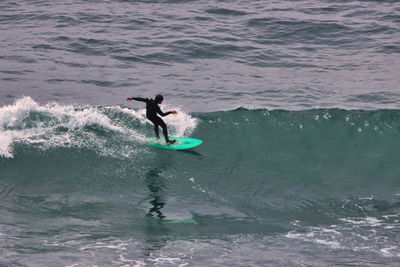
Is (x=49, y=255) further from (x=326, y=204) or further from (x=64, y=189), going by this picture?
(x=326, y=204)

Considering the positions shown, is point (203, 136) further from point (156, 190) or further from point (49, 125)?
point (49, 125)

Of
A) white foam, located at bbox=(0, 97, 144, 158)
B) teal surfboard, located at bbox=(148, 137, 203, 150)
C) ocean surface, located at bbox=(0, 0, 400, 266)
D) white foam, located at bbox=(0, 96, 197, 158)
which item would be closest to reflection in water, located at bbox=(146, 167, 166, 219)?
ocean surface, located at bbox=(0, 0, 400, 266)

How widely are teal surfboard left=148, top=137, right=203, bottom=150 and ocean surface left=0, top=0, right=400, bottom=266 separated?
20 centimetres

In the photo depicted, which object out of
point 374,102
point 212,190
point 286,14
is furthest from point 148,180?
point 286,14

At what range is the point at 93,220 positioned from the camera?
11906 mm

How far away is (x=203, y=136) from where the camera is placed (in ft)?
52.9

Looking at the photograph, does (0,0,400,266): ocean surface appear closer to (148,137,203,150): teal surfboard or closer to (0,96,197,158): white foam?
(0,96,197,158): white foam

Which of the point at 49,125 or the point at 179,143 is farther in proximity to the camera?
the point at 49,125

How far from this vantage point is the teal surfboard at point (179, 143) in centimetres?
1489

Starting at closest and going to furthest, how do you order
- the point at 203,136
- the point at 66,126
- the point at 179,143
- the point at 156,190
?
the point at 156,190 → the point at 179,143 → the point at 66,126 → the point at 203,136

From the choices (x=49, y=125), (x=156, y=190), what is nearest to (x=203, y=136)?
(x=156, y=190)

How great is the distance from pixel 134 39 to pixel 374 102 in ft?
31.1

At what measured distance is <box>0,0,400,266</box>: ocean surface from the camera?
1109 centimetres

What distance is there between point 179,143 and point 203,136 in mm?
1225
